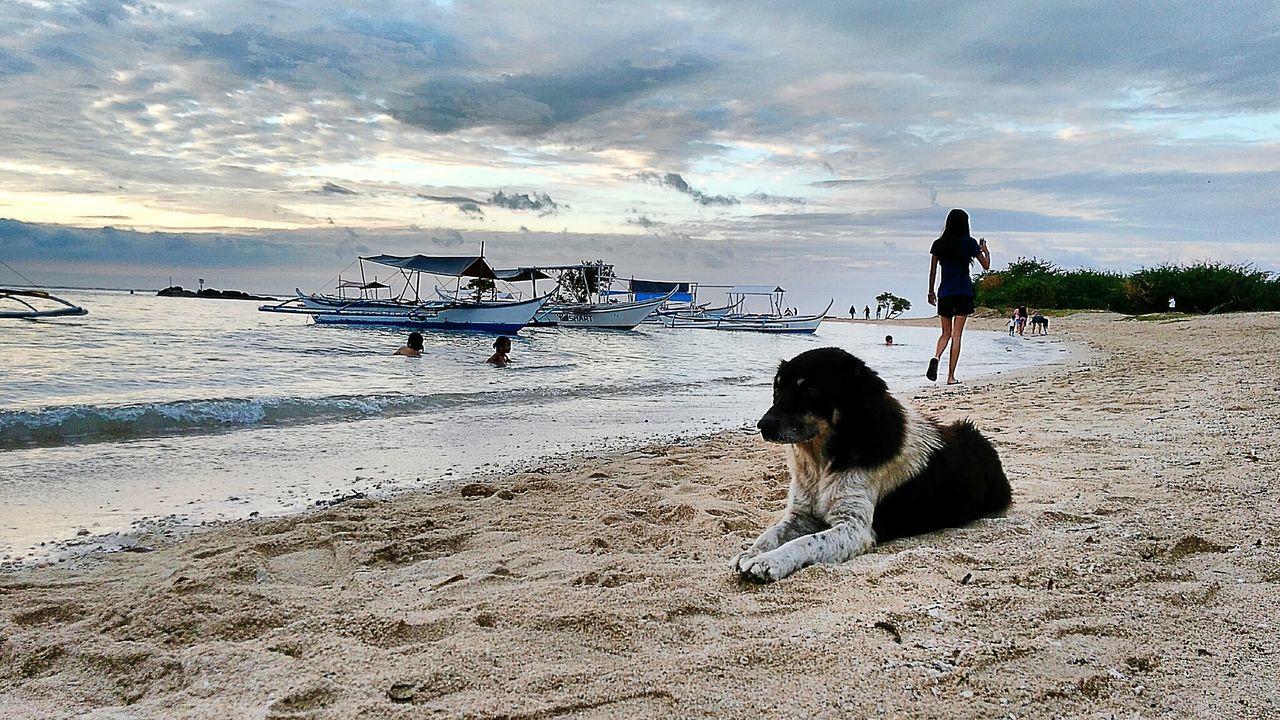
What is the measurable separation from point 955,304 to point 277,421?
865cm

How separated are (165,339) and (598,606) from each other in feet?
78.1

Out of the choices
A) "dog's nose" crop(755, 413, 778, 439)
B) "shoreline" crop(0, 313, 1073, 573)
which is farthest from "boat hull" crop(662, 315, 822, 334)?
"dog's nose" crop(755, 413, 778, 439)

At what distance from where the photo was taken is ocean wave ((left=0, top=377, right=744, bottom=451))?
8.19 m

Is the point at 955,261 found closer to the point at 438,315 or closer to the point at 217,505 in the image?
the point at 217,505

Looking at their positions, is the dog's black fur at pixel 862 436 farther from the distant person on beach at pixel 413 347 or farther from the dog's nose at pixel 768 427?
the distant person on beach at pixel 413 347

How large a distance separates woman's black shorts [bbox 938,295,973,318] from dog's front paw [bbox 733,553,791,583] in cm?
715

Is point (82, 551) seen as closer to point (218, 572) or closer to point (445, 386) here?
point (218, 572)

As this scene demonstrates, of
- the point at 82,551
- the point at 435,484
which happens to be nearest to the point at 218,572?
the point at 82,551

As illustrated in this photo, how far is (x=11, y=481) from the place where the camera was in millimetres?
5980

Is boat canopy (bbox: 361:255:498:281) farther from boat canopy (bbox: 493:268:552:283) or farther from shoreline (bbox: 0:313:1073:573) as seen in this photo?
shoreline (bbox: 0:313:1073:573)

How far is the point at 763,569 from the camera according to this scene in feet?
10.6

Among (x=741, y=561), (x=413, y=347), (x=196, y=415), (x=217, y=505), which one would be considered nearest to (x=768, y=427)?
(x=741, y=561)

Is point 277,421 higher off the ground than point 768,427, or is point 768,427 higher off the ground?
point 768,427

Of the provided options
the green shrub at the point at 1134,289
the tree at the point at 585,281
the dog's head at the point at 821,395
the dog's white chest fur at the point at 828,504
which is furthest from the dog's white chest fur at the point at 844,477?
the green shrub at the point at 1134,289
